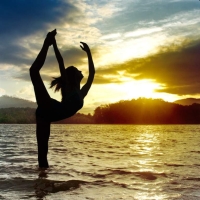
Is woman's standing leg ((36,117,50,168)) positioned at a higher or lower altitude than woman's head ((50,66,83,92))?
lower

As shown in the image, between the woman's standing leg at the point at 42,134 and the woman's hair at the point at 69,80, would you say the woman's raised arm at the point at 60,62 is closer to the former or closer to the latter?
the woman's hair at the point at 69,80

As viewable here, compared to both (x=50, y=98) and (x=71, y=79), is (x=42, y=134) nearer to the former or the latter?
(x=50, y=98)

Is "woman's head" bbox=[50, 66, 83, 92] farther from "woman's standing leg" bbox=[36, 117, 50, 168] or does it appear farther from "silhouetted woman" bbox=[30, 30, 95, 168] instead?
"woman's standing leg" bbox=[36, 117, 50, 168]

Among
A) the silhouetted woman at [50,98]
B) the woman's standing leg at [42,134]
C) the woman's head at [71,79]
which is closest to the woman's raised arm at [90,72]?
the silhouetted woman at [50,98]

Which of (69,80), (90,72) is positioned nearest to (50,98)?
(69,80)

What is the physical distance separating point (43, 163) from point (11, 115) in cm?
18113

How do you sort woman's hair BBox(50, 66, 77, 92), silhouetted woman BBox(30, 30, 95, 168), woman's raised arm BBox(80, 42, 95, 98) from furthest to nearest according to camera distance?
woman's raised arm BBox(80, 42, 95, 98) < woman's hair BBox(50, 66, 77, 92) < silhouetted woman BBox(30, 30, 95, 168)

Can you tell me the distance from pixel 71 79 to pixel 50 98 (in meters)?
0.77

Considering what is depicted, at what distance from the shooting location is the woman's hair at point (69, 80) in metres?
7.13

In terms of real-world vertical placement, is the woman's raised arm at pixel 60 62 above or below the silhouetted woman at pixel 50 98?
above

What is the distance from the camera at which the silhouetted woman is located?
21.5ft

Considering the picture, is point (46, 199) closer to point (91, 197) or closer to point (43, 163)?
point (91, 197)

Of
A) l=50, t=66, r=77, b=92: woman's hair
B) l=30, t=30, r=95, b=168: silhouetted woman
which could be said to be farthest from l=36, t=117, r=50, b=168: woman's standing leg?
l=50, t=66, r=77, b=92: woman's hair

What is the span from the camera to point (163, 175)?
7.84 meters
